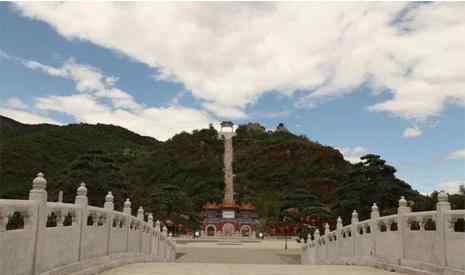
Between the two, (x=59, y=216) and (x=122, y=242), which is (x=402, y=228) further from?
(x=59, y=216)

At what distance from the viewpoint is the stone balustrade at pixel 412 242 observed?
28.5 feet

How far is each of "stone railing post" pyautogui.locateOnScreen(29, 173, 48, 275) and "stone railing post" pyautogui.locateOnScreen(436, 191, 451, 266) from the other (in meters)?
6.75

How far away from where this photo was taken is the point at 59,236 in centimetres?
817

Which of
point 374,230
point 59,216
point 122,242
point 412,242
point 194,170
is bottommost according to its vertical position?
point 122,242

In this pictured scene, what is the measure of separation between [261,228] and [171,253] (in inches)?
1286

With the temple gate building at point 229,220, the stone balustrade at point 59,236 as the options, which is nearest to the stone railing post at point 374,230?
the stone balustrade at point 59,236

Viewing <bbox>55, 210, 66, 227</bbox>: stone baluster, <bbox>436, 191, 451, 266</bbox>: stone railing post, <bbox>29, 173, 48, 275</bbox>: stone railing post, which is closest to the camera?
<bbox>29, 173, 48, 275</bbox>: stone railing post

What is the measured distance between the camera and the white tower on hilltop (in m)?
78.1

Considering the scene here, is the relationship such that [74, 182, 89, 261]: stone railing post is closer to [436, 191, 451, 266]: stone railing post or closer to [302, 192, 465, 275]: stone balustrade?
[302, 192, 465, 275]: stone balustrade

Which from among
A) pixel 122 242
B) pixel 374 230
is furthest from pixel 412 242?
pixel 122 242

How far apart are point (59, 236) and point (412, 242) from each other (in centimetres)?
706

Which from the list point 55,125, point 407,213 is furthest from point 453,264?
point 55,125

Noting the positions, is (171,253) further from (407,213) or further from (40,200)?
(40,200)

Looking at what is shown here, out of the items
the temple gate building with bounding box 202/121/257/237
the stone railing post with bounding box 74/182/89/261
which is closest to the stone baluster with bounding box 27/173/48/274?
the stone railing post with bounding box 74/182/89/261
